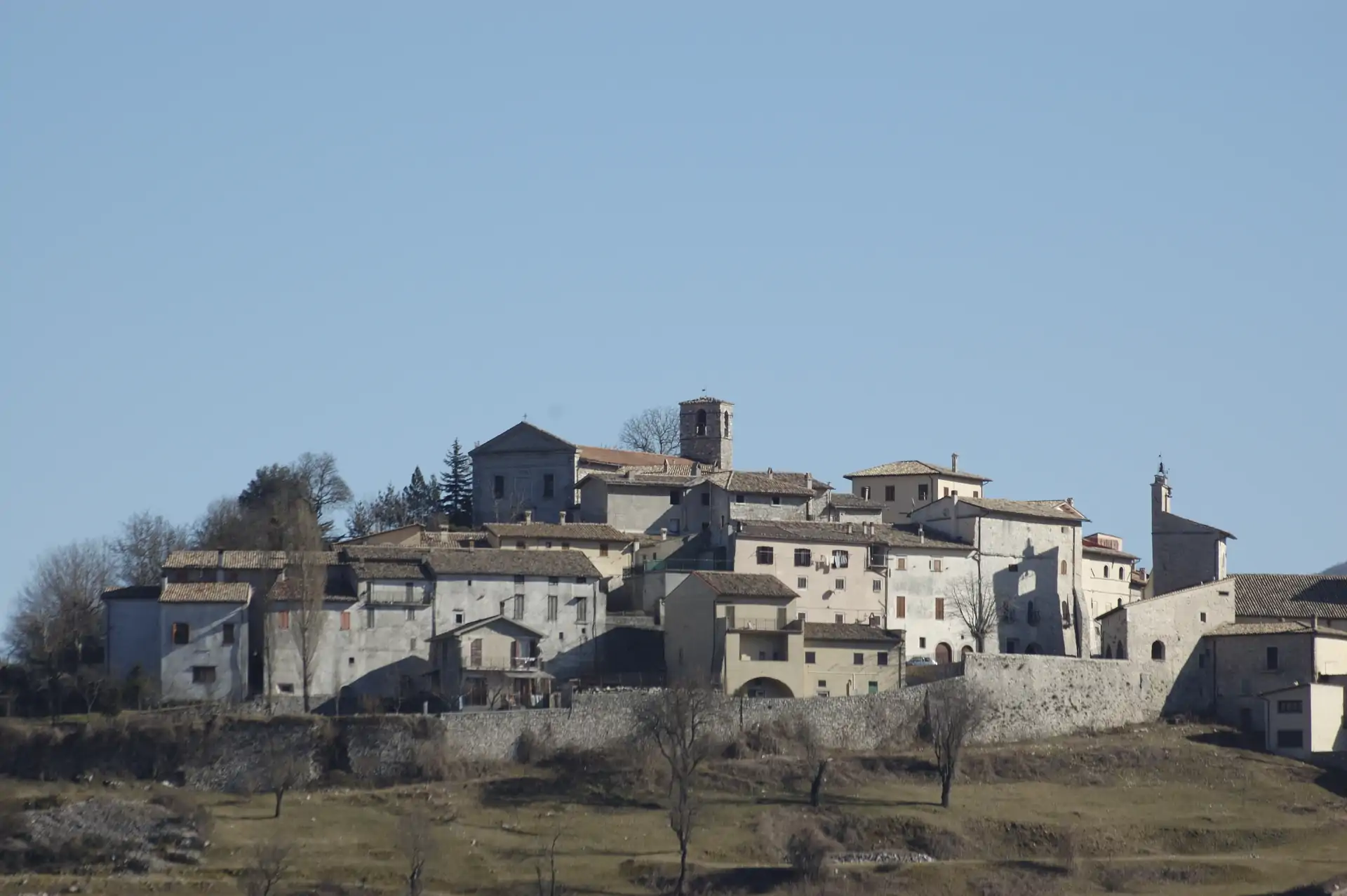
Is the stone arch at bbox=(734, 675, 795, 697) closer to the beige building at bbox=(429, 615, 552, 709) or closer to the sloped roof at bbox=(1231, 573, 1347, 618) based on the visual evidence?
the beige building at bbox=(429, 615, 552, 709)

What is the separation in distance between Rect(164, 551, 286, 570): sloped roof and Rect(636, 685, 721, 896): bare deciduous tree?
1690cm

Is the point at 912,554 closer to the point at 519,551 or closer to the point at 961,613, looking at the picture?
the point at 961,613

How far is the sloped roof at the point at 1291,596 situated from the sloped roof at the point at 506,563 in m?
27.8

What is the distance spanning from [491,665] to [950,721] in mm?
17937

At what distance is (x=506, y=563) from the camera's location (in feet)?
320

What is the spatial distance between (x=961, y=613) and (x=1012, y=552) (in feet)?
13.2

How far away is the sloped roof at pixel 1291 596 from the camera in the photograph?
102 metres

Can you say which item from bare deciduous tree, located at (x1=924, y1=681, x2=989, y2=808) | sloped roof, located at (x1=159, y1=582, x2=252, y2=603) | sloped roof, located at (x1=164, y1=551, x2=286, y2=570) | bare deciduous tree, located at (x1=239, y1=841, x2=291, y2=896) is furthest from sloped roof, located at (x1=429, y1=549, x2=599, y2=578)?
bare deciduous tree, located at (x1=239, y1=841, x2=291, y2=896)

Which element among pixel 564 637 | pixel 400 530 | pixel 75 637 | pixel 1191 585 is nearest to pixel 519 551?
pixel 564 637

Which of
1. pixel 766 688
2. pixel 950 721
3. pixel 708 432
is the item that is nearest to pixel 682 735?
pixel 766 688

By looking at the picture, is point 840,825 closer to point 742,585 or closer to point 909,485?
point 742,585

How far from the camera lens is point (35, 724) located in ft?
290

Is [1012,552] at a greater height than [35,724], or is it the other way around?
[1012,552]

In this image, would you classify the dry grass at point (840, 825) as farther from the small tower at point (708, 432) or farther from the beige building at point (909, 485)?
the small tower at point (708, 432)
